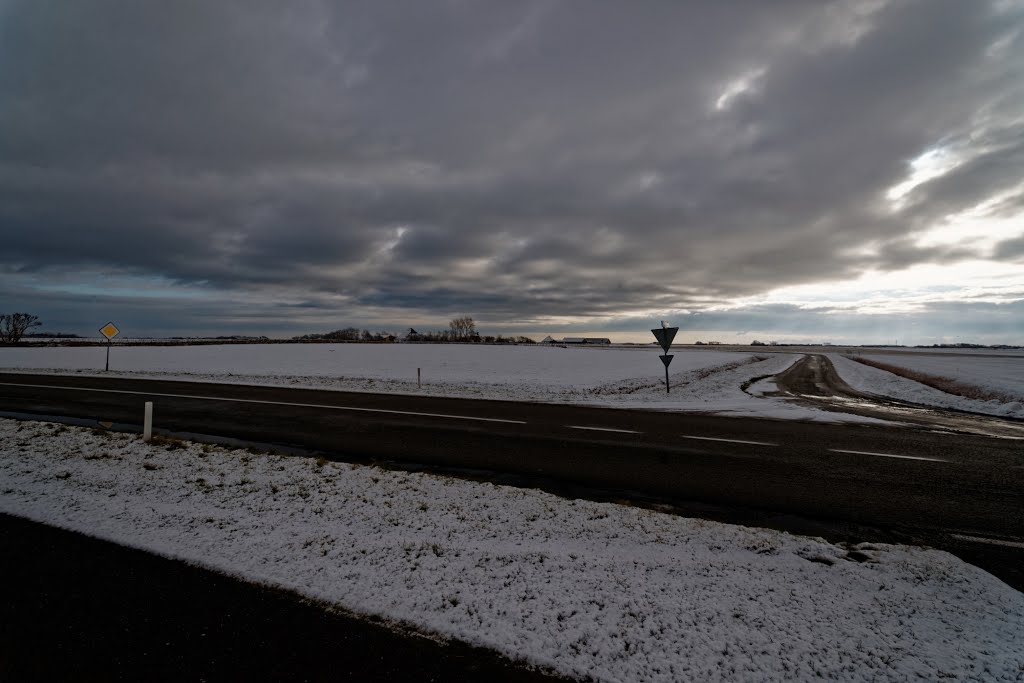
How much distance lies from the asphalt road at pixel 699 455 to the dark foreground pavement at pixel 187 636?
3652 mm

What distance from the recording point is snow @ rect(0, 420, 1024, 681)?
2.93 m

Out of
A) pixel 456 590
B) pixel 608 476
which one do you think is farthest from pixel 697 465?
pixel 456 590

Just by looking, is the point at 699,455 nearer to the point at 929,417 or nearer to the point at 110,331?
the point at 929,417

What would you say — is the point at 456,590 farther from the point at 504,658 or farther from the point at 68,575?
the point at 68,575

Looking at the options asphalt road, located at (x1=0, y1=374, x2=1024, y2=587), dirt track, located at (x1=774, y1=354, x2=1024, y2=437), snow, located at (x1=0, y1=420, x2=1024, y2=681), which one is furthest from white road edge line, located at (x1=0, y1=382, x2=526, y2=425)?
dirt track, located at (x1=774, y1=354, x2=1024, y2=437)


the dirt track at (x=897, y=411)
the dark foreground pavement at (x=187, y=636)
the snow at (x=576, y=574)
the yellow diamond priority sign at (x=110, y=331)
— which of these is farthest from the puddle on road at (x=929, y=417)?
the yellow diamond priority sign at (x=110, y=331)

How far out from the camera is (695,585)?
3699 millimetres

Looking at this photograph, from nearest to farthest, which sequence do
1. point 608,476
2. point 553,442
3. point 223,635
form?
point 223,635 → point 608,476 → point 553,442

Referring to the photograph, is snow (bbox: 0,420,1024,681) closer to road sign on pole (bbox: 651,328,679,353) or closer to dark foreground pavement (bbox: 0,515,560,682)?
dark foreground pavement (bbox: 0,515,560,682)

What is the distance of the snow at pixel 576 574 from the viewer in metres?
2.93

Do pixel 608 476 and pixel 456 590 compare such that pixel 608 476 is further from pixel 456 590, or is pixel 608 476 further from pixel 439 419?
pixel 439 419

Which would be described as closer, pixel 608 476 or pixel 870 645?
pixel 870 645

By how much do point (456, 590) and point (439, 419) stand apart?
826 centimetres

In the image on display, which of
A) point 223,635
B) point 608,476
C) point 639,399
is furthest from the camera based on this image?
point 639,399
